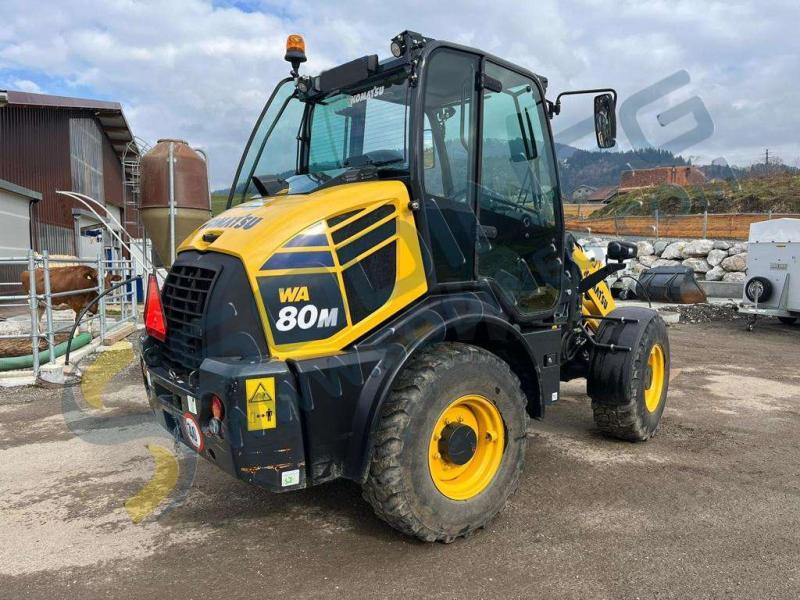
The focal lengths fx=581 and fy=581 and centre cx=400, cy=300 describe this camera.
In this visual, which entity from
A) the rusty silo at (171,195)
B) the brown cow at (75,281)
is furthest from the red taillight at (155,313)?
the brown cow at (75,281)

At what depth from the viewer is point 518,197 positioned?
3955mm

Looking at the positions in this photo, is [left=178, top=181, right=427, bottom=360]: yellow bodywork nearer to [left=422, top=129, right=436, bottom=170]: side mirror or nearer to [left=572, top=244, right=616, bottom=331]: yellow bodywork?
[left=422, top=129, right=436, bottom=170]: side mirror

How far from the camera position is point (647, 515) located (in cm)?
357

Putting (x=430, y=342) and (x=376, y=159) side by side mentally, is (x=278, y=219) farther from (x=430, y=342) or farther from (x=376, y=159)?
(x=430, y=342)

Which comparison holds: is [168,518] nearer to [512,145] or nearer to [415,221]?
[415,221]

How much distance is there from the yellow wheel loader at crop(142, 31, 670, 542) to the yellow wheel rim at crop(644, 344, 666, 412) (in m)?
1.46

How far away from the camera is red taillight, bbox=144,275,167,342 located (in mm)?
3373

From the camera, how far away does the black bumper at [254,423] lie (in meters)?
2.62

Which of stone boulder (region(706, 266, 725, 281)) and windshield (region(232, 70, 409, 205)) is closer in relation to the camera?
windshield (region(232, 70, 409, 205))

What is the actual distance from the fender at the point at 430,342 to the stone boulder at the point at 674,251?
16.1 metres

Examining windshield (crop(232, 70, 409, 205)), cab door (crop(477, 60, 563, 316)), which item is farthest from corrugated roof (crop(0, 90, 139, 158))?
cab door (crop(477, 60, 563, 316))

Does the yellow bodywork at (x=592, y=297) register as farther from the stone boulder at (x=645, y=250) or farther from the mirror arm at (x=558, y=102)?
the stone boulder at (x=645, y=250)

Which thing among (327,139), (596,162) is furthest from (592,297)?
(327,139)

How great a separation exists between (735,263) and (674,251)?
1899 millimetres
